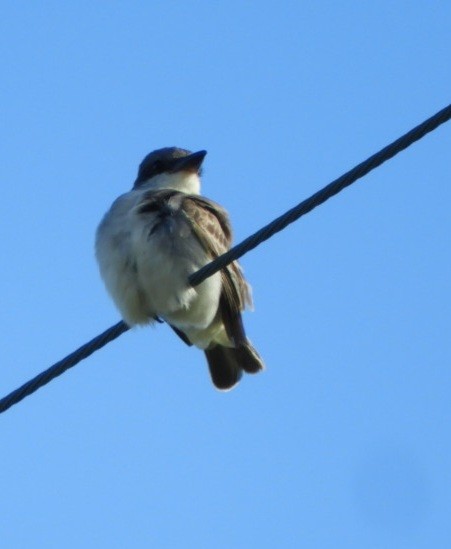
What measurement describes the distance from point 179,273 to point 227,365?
124 centimetres

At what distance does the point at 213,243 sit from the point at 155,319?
641 millimetres

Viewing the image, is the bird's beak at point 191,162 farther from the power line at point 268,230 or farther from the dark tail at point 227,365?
the power line at point 268,230

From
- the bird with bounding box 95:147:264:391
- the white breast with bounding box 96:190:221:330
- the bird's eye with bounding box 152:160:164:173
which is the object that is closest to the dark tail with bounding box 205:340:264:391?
the bird with bounding box 95:147:264:391

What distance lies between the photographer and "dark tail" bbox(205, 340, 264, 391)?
388 inches

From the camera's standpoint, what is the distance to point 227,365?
1001cm

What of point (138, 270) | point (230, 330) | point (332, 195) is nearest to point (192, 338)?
point (230, 330)

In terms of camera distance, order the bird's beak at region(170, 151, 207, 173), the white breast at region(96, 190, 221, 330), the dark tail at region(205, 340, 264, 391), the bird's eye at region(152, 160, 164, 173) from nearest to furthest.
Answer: the white breast at region(96, 190, 221, 330)
the dark tail at region(205, 340, 264, 391)
the bird's beak at region(170, 151, 207, 173)
the bird's eye at region(152, 160, 164, 173)

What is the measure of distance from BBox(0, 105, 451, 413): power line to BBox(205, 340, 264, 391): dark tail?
1.46 metres

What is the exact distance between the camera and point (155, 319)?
30.7 ft

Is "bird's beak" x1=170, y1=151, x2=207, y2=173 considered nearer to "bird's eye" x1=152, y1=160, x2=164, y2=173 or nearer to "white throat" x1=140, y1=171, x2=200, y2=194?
"white throat" x1=140, y1=171, x2=200, y2=194

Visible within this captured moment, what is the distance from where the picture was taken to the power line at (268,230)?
648 cm

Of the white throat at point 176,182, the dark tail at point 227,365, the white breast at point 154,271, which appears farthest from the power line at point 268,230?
the white throat at point 176,182

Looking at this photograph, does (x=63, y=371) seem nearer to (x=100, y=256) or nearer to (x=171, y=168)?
(x=100, y=256)

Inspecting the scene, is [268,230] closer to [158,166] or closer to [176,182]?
[176,182]
